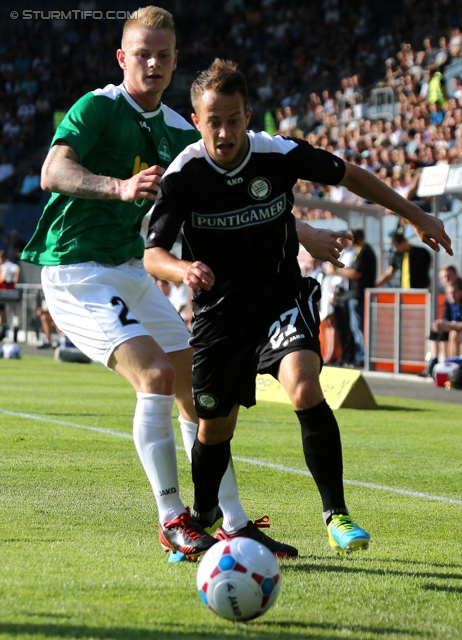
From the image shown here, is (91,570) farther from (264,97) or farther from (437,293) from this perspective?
(264,97)

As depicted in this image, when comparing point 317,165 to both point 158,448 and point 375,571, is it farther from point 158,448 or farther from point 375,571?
point 375,571

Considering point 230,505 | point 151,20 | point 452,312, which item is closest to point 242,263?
point 230,505

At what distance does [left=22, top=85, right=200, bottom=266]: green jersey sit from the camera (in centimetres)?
529

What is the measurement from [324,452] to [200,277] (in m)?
0.96

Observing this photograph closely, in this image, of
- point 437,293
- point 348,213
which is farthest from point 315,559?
point 348,213

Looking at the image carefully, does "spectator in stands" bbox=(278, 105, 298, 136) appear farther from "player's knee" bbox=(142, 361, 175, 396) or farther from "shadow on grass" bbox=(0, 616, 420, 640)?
"shadow on grass" bbox=(0, 616, 420, 640)

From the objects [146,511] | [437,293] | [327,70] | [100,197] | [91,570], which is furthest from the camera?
[327,70]

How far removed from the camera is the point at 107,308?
5.12 metres

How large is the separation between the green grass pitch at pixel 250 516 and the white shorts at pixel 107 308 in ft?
3.07

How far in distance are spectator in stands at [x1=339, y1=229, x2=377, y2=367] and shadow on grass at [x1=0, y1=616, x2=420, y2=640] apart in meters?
14.7

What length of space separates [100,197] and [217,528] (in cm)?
167

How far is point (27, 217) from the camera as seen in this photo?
1433 inches

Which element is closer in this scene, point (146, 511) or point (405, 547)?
point (405, 547)

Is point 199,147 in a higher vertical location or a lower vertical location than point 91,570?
higher
